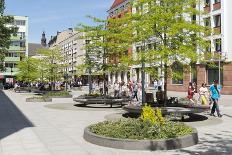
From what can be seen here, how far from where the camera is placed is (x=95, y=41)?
94.9ft

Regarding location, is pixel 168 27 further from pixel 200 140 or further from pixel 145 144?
pixel 145 144

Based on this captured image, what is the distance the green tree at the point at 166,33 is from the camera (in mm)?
17812

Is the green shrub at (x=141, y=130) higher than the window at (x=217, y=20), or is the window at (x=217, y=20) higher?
the window at (x=217, y=20)

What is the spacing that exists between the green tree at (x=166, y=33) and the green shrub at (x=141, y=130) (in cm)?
636

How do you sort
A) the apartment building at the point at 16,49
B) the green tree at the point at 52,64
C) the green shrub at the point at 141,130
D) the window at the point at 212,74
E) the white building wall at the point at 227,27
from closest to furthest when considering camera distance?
the green shrub at the point at 141,130
the white building wall at the point at 227,27
the window at the point at 212,74
the green tree at the point at 52,64
the apartment building at the point at 16,49

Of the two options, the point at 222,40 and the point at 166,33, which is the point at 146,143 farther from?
the point at 222,40

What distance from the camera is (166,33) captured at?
1814 centimetres

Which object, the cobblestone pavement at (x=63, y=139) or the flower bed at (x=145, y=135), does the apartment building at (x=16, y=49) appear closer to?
the cobblestone pavement at (x=63, y=139)

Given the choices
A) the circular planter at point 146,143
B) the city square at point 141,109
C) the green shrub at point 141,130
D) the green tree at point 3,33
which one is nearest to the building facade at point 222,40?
the city square at point 141,109

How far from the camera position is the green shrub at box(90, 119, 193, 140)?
10.8 metres

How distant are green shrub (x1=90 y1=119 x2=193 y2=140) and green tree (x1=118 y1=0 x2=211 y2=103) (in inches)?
250

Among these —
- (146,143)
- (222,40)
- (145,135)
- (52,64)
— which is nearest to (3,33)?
(52,64)

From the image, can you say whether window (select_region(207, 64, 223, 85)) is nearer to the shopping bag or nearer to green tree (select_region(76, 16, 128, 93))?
green tree (select_region(76, 16, 128, 93))

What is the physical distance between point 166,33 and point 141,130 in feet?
26.5
